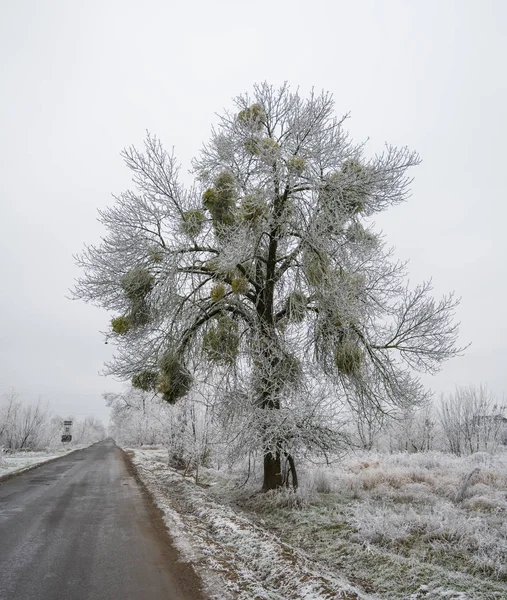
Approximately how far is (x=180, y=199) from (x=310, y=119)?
3.21 meters

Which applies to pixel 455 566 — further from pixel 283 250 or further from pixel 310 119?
pixel 310 119

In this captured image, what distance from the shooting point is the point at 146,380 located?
8914mm

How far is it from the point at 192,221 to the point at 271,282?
A: 2.17 m

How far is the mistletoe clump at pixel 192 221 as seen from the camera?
864cm

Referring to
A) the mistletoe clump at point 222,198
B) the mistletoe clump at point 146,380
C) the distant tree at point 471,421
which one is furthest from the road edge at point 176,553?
the distant tree at point 471,421

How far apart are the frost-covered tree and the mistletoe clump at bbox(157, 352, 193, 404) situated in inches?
1.0

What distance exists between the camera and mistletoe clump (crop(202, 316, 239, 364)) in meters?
8.18

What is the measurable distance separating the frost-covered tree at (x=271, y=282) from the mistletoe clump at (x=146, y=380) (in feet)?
0.08

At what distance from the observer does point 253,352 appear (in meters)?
8.40

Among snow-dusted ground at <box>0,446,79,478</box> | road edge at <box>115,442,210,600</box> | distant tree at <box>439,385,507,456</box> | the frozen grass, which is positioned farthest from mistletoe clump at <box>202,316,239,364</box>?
distant tree at <box>439,385,507,456</box>

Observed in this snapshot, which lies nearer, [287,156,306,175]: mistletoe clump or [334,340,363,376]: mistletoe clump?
[334,340,363,376]: mistletoe clump

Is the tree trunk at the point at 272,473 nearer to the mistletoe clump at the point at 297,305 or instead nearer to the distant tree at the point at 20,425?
the mistletoe clump at the point at 297,305

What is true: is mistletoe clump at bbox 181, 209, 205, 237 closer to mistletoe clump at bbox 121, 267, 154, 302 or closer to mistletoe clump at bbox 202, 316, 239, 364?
mistletoe clump at bbox 121, 267, 154, 302

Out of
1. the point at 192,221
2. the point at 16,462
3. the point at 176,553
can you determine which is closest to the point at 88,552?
the point at 176,553
